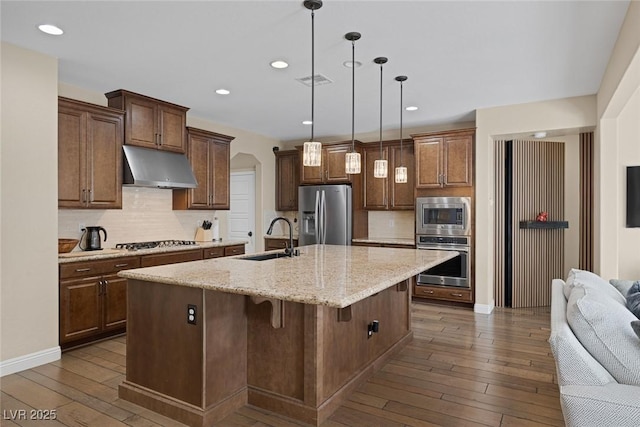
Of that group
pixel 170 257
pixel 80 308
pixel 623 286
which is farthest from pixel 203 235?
pixel 623 286

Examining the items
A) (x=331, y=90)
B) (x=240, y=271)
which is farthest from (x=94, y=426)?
(x=331, y=90)

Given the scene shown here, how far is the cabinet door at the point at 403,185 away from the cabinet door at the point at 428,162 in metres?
0.31

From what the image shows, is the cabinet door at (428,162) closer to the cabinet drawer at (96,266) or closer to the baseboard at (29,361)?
the cabinet drawer at (96,266)

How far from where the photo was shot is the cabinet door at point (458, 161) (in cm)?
515

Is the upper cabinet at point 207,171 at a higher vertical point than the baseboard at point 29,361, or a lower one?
higher

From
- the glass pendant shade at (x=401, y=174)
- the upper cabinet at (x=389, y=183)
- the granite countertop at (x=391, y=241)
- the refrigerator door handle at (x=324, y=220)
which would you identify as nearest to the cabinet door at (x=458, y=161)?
the upper cabinet at (x=389, y=183)

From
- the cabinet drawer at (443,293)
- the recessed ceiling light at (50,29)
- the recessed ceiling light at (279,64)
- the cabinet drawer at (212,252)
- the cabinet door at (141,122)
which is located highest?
the recessed ceiling light at (50,29)

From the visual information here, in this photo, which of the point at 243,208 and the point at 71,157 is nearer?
the point at 71,157

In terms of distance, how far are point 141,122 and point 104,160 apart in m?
0.61

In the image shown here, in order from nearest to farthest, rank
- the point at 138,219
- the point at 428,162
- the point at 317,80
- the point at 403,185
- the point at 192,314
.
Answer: the point at 192,314, the point at 317,80, the point at 138,219, the point at 428,162, the point at 403,185

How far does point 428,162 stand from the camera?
543cm

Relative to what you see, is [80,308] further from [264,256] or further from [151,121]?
[151,121]

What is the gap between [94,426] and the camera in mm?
2332

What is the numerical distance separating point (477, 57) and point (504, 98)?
139cm
